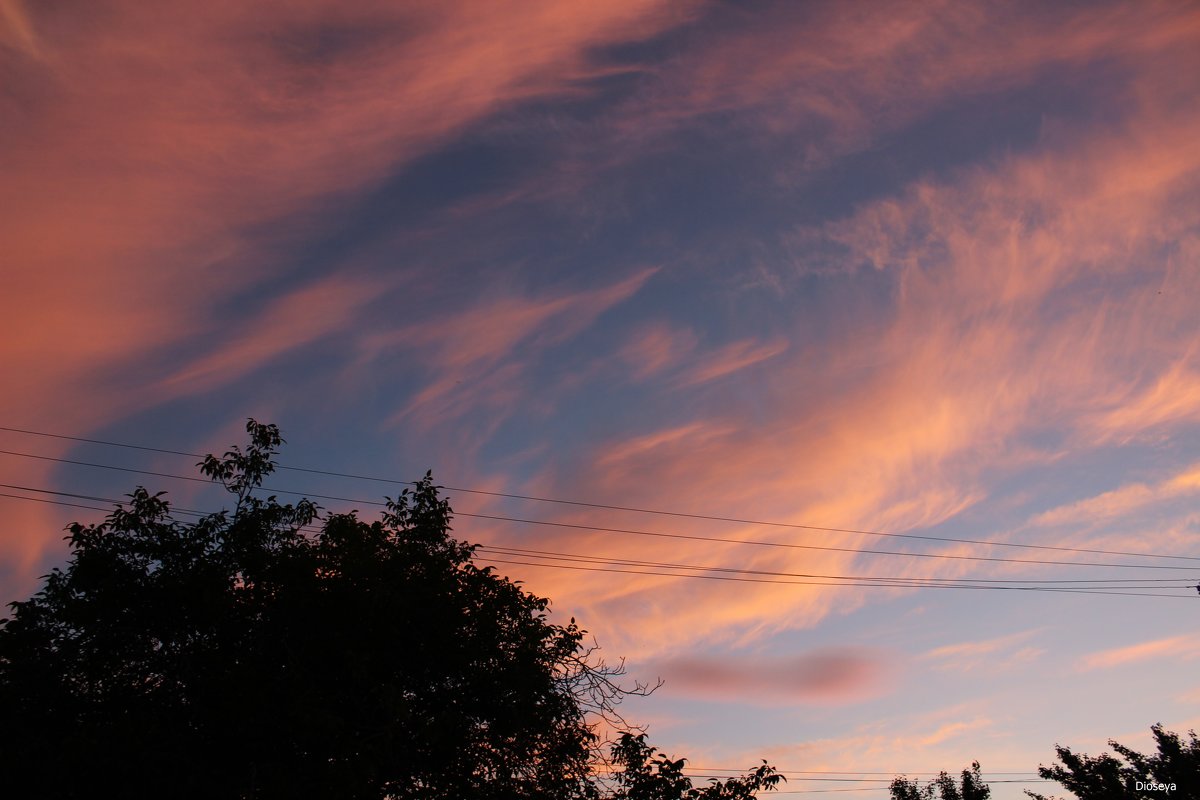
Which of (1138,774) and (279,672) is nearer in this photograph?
(279,672)

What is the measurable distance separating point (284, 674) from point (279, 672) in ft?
1.11

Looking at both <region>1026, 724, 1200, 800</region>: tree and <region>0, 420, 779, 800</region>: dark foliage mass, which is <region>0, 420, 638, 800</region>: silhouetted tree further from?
<region>1026, 724, 1200, 800</region>: tree

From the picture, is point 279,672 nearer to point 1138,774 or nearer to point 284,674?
point 284,674

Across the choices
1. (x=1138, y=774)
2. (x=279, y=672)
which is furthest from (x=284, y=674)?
(x=1138, y=774)

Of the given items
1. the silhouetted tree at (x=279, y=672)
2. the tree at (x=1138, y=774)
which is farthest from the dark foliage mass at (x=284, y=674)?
the tree at (x=1138, y=774)

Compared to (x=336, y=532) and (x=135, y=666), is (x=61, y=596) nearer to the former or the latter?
(x=135, y=666)

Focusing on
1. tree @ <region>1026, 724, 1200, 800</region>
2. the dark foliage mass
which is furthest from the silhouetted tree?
tree @ <region>1026, 724, 1200, 800</region>

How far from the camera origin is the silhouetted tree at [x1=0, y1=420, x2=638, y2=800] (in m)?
12.5

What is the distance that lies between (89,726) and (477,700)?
21.6 feet

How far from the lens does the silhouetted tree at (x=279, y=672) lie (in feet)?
41.0

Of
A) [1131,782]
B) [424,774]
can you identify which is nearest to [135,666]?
[424,774]

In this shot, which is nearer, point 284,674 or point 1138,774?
point 284,674

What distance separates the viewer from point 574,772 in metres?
15.6

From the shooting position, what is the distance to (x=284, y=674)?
13.8 m
